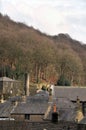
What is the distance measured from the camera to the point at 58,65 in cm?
9450

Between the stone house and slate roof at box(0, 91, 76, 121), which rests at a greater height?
the stone house

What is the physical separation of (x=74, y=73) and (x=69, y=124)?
236ft

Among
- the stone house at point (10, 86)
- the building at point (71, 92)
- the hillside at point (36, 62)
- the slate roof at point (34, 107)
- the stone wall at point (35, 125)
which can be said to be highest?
the hillside at point (36, 62)

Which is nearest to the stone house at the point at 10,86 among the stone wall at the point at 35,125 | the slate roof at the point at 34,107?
the slate roof at the point at 34,107

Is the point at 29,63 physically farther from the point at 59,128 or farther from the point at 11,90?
the point at 59,128

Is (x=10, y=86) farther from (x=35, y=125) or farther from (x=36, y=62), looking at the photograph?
(x=35, y=125)

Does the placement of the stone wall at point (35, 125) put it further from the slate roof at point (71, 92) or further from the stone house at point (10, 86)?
the stone house at point (10, 86)

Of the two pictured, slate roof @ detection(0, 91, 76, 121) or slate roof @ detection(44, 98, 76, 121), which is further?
slate roof @ detection(0, 91, 76, 121)

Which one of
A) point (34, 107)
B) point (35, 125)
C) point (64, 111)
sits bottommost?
point (35, 125)

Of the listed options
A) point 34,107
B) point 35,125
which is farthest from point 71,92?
point 35,125

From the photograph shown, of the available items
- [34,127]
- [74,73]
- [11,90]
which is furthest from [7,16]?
[34,127]

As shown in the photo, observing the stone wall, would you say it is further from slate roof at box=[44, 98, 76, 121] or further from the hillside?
the hillside

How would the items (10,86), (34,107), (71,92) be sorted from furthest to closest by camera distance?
(10,86), (71,92), (34,107)

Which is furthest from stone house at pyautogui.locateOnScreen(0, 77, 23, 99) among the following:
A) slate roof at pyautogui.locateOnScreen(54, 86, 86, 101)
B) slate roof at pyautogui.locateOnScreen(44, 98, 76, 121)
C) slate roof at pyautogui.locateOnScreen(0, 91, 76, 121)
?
slate roof at pyautogui.locateOnScreen(44, 98, 76, 121)
